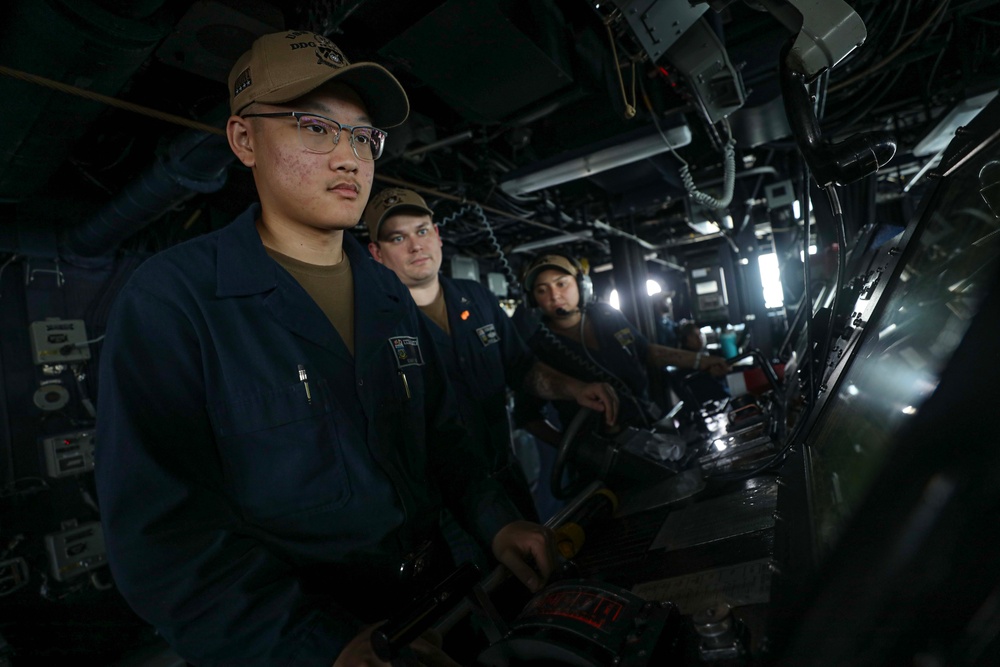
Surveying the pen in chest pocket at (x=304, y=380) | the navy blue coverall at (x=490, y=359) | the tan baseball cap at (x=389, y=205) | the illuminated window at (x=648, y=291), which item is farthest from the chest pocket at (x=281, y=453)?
the illuminated window at (x=648, y=291)

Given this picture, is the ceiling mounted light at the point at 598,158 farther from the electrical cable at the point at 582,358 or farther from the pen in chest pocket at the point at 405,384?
the pen in chest pocket at the point at 405,384

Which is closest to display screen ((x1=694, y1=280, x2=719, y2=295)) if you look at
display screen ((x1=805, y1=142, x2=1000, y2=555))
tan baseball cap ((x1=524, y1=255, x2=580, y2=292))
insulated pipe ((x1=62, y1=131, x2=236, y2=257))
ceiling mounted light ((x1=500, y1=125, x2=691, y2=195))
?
ceiling mounted light ((x1=500, y1=125, x2=691, y2=195))

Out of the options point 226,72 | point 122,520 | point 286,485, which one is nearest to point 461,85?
point 226,72

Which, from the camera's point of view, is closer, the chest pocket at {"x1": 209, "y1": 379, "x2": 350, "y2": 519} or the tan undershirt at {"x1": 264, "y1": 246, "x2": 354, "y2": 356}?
the chest pocket at {"x1": 209, "y1": 379, "x2": 350, "y2": 519}

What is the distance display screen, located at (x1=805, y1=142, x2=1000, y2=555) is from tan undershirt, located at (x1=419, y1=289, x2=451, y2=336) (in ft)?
6.85

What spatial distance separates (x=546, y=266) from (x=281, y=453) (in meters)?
2.75

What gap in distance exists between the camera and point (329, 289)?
1.47m

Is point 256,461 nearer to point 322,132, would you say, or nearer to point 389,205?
point 322,132

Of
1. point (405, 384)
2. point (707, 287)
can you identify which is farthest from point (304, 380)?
point (707, 287)

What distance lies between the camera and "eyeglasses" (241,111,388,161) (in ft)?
4.24

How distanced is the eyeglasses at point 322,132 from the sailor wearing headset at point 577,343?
2236 mm

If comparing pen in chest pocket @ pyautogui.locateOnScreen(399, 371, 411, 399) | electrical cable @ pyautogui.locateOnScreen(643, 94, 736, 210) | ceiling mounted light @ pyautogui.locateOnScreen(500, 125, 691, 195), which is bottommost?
pen in chest pocket @ pyautogui.locateOnScreen(399, 371, 411, 399)

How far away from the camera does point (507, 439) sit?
272cm

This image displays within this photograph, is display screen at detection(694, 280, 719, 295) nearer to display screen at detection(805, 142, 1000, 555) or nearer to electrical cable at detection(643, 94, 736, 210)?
electrical cable at detection(643, 94, 736, 210)
